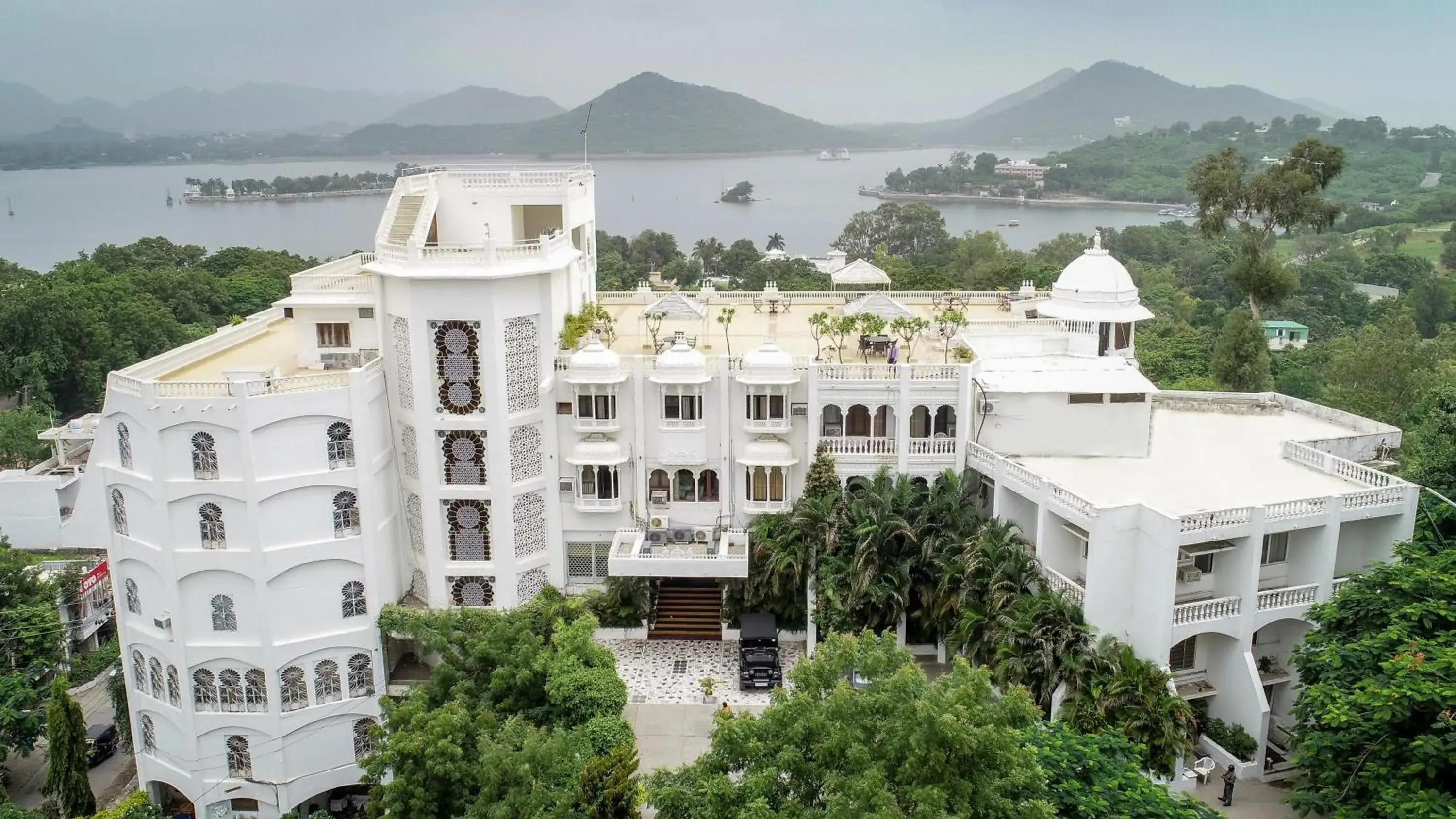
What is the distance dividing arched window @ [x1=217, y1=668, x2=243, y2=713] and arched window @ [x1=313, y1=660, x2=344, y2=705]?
1.47 metres

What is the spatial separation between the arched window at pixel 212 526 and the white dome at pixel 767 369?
11.4 meters

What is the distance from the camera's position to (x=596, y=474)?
24859mm

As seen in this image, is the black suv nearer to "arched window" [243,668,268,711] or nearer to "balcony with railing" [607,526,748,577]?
"balcony with railing" [607,526,748,577]

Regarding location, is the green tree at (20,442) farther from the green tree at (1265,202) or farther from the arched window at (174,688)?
the green tree at (1265,202)

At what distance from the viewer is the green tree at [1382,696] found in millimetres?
14734

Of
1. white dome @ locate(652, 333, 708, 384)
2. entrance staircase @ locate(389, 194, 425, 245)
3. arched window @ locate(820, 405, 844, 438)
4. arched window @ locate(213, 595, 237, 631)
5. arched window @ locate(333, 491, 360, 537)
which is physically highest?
entrance staircase @ locate(389, 194, 425, 245)

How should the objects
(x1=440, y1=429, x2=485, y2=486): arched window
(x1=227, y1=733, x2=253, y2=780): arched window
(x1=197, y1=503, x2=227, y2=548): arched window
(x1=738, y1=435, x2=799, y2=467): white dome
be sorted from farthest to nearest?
1. (x1=738, y1=435, x2=799, y2=467): white dome
2. (x1=440, y1=429, x2=485, y2=486): arched window
3. (x1=227, y1=733, x2=253, y2=780): arched window
4. (x1=197, y1=503, x2=227, y2=548): arched window

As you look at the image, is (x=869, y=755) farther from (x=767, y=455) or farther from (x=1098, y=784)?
(x=767, y=455)

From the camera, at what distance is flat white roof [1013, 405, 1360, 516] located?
20656 millimetres

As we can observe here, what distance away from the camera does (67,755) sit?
21.6 meters

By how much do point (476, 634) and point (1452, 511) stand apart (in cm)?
1981

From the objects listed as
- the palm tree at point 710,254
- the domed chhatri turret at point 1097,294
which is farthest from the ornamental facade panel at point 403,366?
the palm tree at point 710,254

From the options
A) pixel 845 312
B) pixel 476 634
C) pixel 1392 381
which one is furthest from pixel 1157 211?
pixel 476 634

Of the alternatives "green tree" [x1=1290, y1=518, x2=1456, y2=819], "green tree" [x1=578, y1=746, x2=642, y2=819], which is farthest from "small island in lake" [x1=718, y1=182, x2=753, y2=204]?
"green tree" [x1=578, y1=746, x2=642, y2=819]
